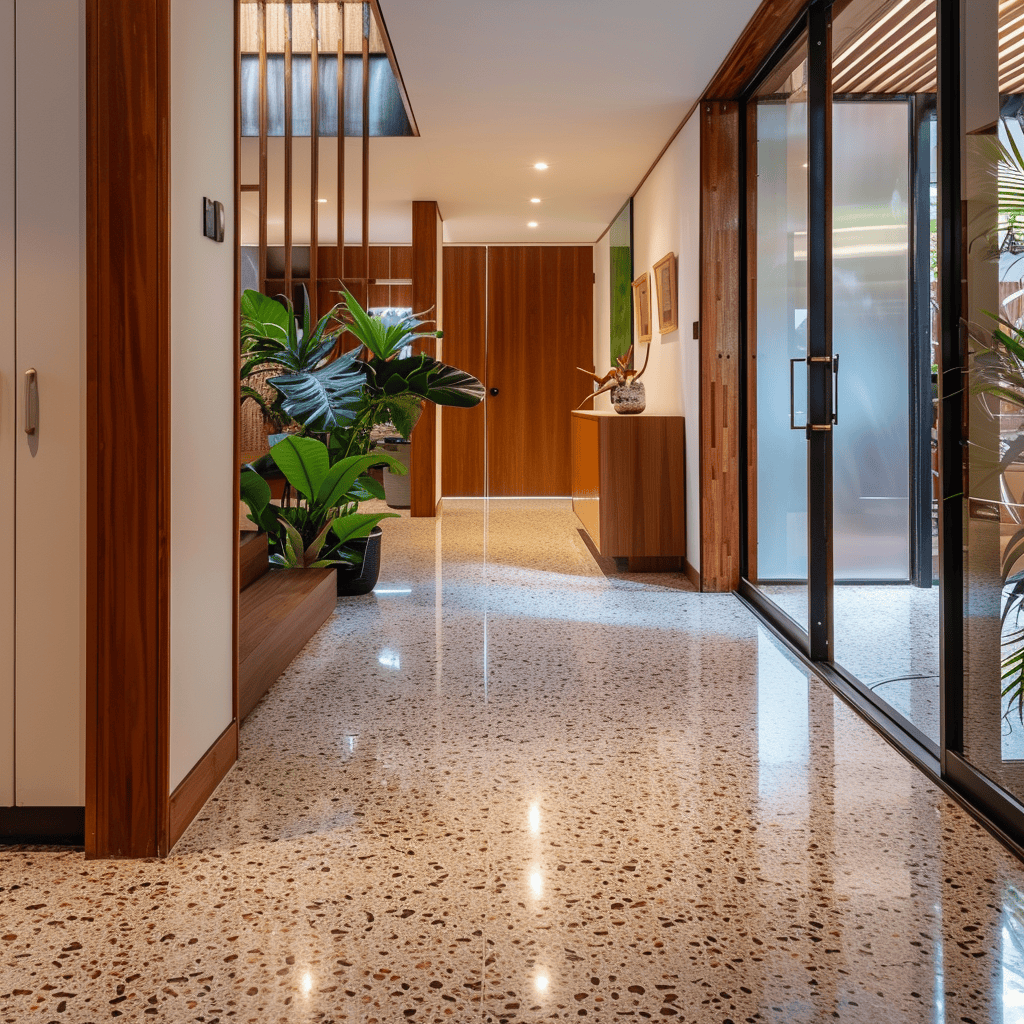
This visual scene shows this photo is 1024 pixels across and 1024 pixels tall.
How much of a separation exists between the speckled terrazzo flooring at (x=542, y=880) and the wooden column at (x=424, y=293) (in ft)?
14.8

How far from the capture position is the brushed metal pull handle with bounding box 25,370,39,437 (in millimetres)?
1969

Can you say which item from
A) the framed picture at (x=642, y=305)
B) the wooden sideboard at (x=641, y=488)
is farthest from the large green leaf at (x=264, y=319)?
the framed picture at (x=642, y=305)

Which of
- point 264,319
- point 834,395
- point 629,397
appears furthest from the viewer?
point 629,397

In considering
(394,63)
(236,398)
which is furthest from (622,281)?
(236,398)

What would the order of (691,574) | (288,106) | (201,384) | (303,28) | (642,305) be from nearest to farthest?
(201,384) < (691,574) < (288,106) < (303,28) < (642,305)

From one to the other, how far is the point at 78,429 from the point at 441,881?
1.13 meters

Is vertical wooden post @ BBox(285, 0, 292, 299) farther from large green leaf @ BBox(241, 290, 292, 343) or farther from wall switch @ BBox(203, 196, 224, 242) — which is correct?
wall switch @ BBox(203, 196, 224, 242)

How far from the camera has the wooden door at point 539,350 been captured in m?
9.81

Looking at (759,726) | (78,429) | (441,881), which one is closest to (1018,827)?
(759,726)

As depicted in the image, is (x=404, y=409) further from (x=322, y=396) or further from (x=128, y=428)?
(x=128, y=428)

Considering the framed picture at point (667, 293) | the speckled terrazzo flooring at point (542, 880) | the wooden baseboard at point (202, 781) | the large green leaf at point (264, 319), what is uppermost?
the framed picture at point (667, 293)

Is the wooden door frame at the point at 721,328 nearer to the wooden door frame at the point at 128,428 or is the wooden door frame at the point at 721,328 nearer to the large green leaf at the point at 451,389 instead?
the large green leaf at the point at 451,389

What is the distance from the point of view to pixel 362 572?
4.91 m

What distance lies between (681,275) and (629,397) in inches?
33.8
